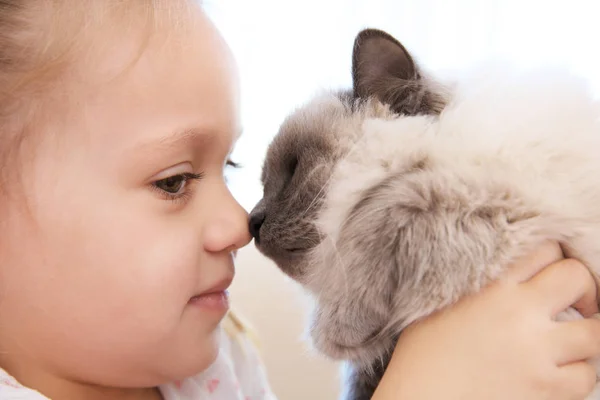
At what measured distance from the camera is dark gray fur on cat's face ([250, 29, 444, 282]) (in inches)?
32.1

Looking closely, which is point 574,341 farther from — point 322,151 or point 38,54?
point 38,54

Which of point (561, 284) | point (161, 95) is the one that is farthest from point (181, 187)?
point (561, 284)

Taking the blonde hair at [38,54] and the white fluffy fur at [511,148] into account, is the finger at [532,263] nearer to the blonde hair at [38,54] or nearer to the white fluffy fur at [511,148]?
the white fluffy fur at [511,148]


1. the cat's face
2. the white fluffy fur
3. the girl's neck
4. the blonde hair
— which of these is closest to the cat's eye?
the cat's face

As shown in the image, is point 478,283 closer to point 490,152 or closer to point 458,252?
point 458,252

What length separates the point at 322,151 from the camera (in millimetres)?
853

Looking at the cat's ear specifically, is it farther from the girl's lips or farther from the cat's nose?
the girl's lips

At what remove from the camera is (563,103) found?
0.75 m

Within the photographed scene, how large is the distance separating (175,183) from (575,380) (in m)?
0.53

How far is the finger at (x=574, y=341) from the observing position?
637mm

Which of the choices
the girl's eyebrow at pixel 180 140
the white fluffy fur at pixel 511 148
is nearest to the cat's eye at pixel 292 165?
the white fluffy fur at pixel 511 148

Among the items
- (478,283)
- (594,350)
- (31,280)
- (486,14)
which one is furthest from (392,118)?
(486,14)

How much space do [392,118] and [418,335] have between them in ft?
1.03

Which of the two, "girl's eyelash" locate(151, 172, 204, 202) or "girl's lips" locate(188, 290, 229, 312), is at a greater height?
"girl's eyelash" locate(151, 172, 204, 202)
